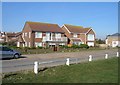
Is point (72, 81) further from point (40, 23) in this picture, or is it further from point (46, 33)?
point (40, 23)

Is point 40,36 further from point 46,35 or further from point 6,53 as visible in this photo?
point 6,53

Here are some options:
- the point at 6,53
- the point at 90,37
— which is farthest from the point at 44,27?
the point at 6,53

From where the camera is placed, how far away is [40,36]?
180 ft

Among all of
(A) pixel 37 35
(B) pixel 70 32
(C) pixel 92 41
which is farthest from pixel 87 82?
(C) pixel 92 41

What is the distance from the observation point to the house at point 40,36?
177 ft

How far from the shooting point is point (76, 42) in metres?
65.6

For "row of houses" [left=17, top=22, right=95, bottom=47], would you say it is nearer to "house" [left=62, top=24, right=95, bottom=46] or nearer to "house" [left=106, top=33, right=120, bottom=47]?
"house" [left=62, top=24, right=95, bottom=46]

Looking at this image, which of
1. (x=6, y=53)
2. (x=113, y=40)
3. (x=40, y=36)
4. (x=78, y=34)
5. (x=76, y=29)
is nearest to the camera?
(x=6, y=53)

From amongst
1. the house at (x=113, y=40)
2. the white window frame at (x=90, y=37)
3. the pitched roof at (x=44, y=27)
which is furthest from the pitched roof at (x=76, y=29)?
the house at (x=113, y=40)

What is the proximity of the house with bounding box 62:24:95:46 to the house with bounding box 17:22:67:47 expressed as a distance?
5.86 metres

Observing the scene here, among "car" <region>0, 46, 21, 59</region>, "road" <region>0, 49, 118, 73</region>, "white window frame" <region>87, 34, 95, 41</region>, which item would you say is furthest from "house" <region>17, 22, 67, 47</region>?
"car" <region>0, 46, 21, 59</region>

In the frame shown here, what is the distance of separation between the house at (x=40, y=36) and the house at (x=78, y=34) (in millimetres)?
5860

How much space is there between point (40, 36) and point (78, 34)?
54.1 feet

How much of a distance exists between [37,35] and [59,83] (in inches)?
1784
